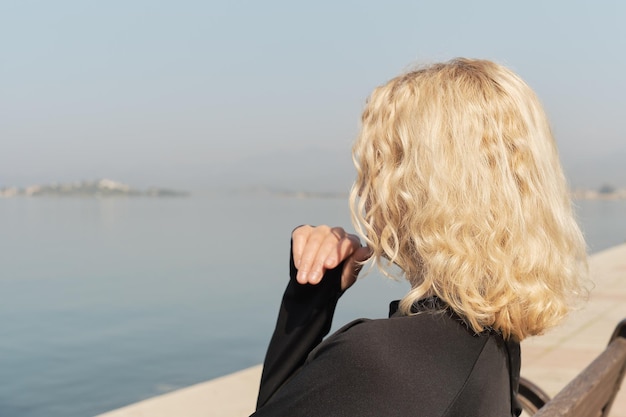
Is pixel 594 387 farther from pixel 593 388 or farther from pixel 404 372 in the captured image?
pixel 404 372

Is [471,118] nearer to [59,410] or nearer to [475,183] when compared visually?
[475,183]

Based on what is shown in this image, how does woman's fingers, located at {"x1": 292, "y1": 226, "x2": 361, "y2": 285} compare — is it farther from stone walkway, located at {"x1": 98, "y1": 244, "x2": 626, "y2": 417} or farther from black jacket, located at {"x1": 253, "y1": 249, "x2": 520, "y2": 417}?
stone walkway, located at {"x1": 98, "y1": 244, "x2": 626, "y2": 417}

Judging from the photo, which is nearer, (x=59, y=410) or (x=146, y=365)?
(x=59, y=410)

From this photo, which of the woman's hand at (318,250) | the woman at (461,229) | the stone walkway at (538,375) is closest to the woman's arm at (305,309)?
the woman's hand at (318,250)

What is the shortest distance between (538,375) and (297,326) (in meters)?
3.61

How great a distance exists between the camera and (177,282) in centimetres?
1444

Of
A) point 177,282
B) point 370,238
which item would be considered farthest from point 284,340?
point 177,282

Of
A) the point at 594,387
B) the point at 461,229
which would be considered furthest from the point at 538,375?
the point at 461,229

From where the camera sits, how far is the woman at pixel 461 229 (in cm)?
119

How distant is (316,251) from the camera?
1635mm

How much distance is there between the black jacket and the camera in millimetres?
1127

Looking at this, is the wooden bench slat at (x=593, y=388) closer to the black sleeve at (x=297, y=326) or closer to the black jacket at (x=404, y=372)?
the black jacket at (x=404, y=372)

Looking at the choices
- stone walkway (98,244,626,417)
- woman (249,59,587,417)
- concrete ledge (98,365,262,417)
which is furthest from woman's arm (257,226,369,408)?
concrete ledge (98,365,262,417)

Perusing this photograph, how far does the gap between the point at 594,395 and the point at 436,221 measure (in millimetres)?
579
